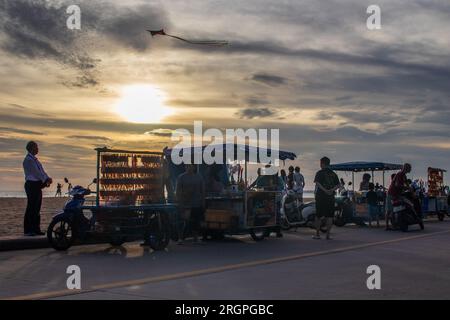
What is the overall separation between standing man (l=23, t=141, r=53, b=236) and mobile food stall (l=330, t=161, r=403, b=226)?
10965 mm

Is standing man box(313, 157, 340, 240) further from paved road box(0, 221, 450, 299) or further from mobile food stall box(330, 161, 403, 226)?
mobile food stall box(330, 161, 403, 226)

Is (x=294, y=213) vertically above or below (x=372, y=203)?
below

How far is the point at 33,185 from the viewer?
50.4ft

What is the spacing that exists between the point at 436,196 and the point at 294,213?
9796mm

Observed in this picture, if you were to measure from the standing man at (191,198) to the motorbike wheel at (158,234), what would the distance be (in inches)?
55.1

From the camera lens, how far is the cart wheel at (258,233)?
54.1 ft

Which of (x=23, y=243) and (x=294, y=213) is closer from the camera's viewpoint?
(x=23, y=243)

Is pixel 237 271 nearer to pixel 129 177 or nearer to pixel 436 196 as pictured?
pixel 129 177

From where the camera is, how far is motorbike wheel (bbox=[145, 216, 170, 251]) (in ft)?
46.2

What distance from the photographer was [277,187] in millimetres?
18109

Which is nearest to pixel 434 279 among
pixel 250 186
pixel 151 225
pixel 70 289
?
pixel 70 289

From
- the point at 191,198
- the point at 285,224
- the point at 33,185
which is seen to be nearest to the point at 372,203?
the point at 285,224

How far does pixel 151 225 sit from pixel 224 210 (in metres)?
2.34

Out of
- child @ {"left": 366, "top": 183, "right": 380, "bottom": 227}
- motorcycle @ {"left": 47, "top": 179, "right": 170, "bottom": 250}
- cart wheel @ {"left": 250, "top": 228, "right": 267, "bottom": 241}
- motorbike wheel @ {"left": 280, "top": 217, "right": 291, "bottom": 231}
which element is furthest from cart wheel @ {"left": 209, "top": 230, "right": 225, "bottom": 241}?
child @ {"left": 366, "top": 183, "right": 380, "bottom": 227}
